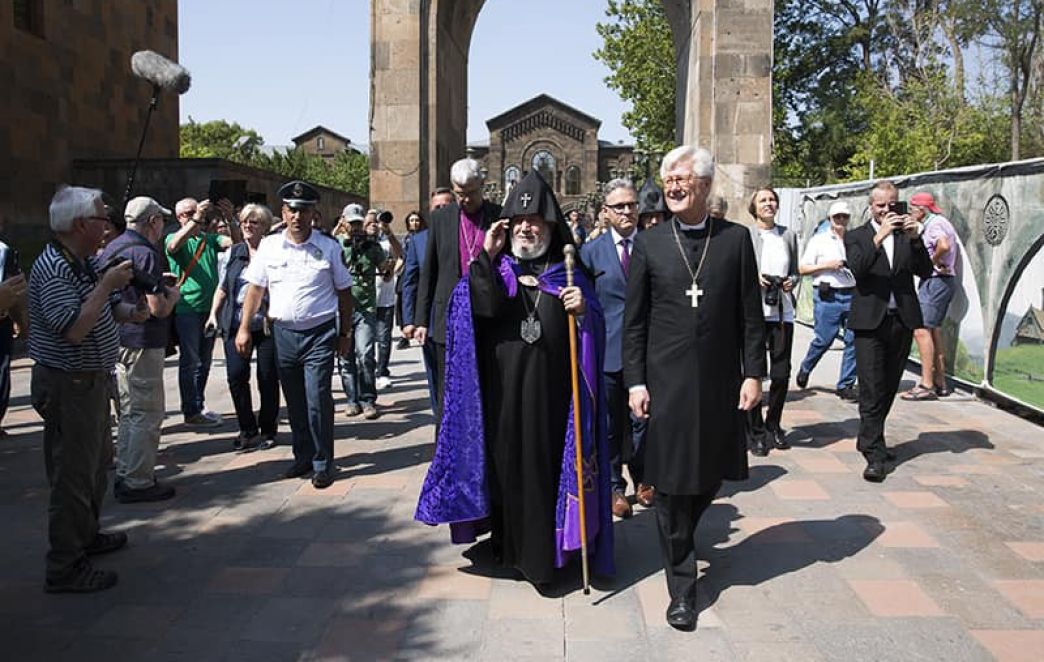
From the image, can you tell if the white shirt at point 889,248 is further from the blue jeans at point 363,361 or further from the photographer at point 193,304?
the photographer at point 193,304

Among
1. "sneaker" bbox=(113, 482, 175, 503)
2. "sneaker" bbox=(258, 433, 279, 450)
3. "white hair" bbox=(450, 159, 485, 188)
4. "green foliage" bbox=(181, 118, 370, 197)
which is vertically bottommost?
"sneaker" bbox=(113, 482, 175, 503)

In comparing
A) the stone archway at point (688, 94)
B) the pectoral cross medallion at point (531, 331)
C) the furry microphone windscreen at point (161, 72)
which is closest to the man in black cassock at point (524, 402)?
the pectoral cross medallion at point (531, 331)

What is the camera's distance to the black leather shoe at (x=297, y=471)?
20.1ft

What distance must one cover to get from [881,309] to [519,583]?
3222 mm

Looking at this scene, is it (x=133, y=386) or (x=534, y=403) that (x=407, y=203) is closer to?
(x=133, y=386)

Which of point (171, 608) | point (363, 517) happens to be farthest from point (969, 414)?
point (171, 608)

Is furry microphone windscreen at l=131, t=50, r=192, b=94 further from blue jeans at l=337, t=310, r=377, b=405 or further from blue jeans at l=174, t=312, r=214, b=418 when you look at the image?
blue jeans at l=337, t=310, r=377, b=405

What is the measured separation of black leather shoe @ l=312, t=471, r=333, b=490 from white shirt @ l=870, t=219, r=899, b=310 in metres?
3.88

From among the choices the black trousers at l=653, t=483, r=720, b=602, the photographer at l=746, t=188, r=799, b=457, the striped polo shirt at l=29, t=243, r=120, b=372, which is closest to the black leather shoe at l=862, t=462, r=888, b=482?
the photographer at l=746, t=188, r=799, b=457

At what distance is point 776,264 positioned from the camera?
271 inches

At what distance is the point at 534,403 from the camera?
4066mm

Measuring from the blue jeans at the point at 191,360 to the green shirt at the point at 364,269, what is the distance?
136 cm

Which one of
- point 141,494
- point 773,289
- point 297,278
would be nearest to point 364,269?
point 297,278

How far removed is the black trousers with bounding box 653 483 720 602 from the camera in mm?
3828
